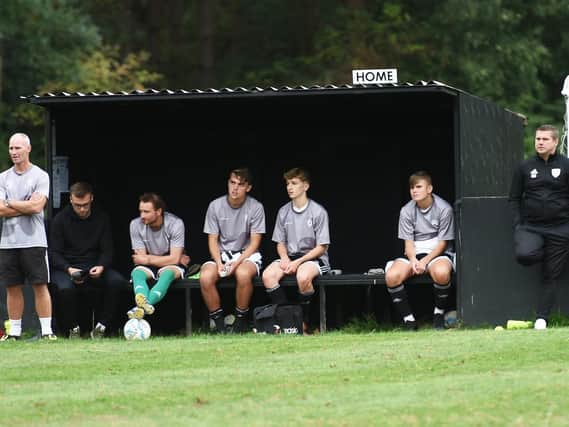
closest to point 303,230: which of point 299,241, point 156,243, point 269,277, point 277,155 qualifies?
point 299,241

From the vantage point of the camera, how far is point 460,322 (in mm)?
14703

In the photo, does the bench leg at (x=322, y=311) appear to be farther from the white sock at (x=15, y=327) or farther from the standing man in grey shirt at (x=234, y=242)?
the white sock at (x=15, y=327)

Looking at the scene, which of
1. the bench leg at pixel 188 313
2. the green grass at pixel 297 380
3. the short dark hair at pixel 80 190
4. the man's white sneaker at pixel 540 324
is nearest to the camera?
A: the green grass at pixel 297 380

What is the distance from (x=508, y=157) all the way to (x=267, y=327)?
13.9 feet

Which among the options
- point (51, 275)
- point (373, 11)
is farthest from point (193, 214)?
point (373, 11)

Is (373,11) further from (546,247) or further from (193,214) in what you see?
(546,247)

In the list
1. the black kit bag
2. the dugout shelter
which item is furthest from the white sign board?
the black kit bag

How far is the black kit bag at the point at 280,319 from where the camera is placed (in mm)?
14836

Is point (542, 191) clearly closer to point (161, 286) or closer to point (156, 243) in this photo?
point (161, 286)

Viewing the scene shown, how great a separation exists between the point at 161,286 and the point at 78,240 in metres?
0.97

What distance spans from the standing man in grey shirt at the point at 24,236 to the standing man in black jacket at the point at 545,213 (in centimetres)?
422

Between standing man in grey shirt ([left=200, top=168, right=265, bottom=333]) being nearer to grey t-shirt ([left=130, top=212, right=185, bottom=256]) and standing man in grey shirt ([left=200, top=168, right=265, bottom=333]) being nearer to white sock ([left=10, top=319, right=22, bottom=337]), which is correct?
grey t-shirt ([left=130, top=212, right=185, bottom=256])

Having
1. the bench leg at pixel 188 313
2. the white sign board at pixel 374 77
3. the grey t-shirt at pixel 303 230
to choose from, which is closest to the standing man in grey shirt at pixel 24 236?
the bench leg at pixel 188 313

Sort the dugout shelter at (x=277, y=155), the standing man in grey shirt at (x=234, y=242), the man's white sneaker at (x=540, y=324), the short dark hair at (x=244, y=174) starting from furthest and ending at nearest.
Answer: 1. the dugout shelter at (x=277, y=155)
2. the short dark hair at (x=244, y=174)
3. the standing man in grey shirt at (x=234, y=242)
4. the man's white sneaker at (x=540, y=324)
